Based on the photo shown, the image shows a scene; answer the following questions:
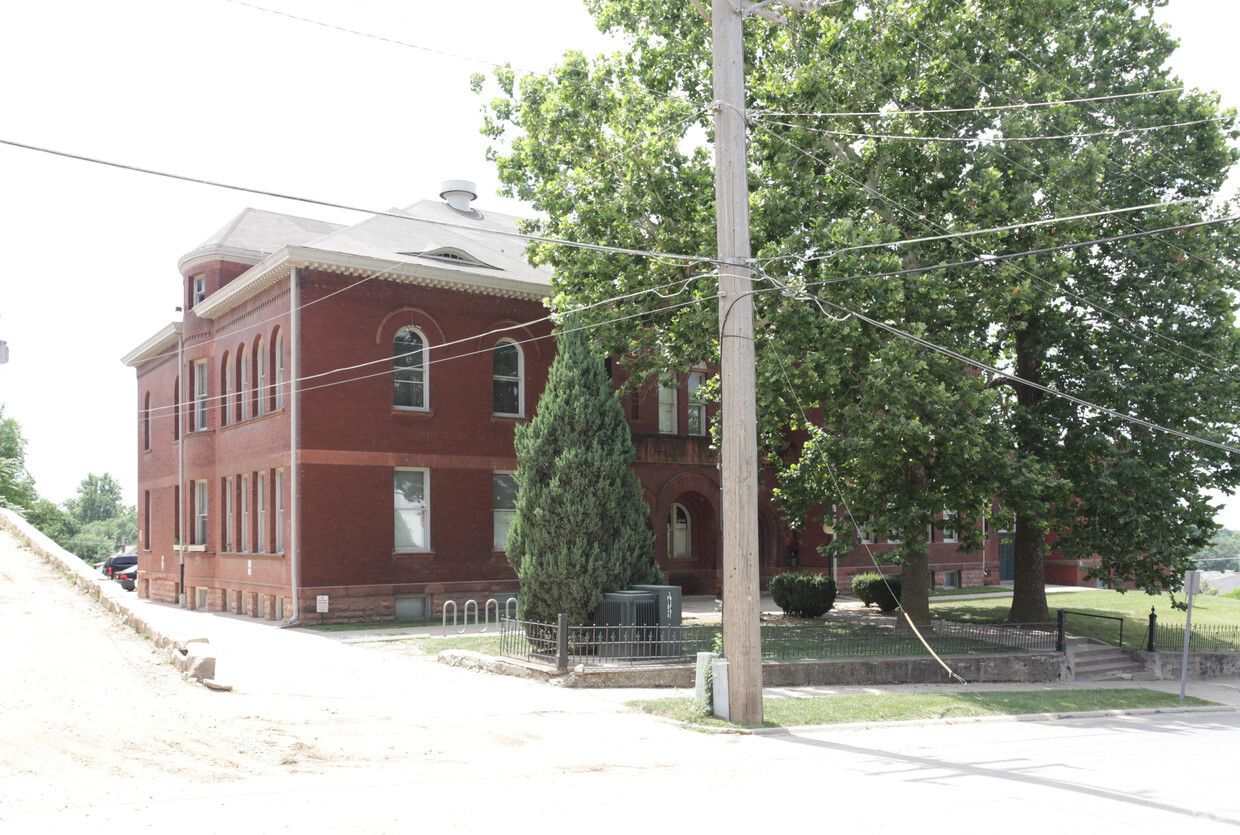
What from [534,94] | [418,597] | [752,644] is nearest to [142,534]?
[418,597]

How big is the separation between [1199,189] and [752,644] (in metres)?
17.6

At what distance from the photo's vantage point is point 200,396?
32.0 metres

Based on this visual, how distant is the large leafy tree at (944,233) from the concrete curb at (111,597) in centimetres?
1084

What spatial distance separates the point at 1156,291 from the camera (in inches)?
853

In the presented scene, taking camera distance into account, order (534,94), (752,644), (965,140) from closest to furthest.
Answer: (752,644), (965,140), (534,94)

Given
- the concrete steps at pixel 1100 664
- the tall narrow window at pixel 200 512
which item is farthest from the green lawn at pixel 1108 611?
the tall narrow window at pixel 200 512

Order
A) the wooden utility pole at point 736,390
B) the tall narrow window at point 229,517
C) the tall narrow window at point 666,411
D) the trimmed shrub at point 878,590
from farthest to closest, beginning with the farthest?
1. the tall narrow window at point 666,411
2. the trimmed shrub at point 878,590
3. the tall narrow window at point 229,517
4. the wooden utility pole at point 736,390

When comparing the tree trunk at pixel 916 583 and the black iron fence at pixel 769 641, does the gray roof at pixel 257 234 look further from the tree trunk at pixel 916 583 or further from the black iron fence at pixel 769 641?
the tree trunk at pixel 916 583

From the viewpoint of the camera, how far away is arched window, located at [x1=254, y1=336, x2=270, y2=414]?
26828mm

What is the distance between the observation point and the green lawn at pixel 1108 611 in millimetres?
27156

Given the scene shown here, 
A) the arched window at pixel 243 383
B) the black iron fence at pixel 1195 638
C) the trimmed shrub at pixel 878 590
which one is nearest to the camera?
the black iron fence at pixel 1195 638

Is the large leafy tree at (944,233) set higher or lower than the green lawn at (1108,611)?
higher

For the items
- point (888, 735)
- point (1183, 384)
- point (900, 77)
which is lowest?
point (888, 735)

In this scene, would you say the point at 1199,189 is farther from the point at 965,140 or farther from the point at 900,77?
the point at 900,77
